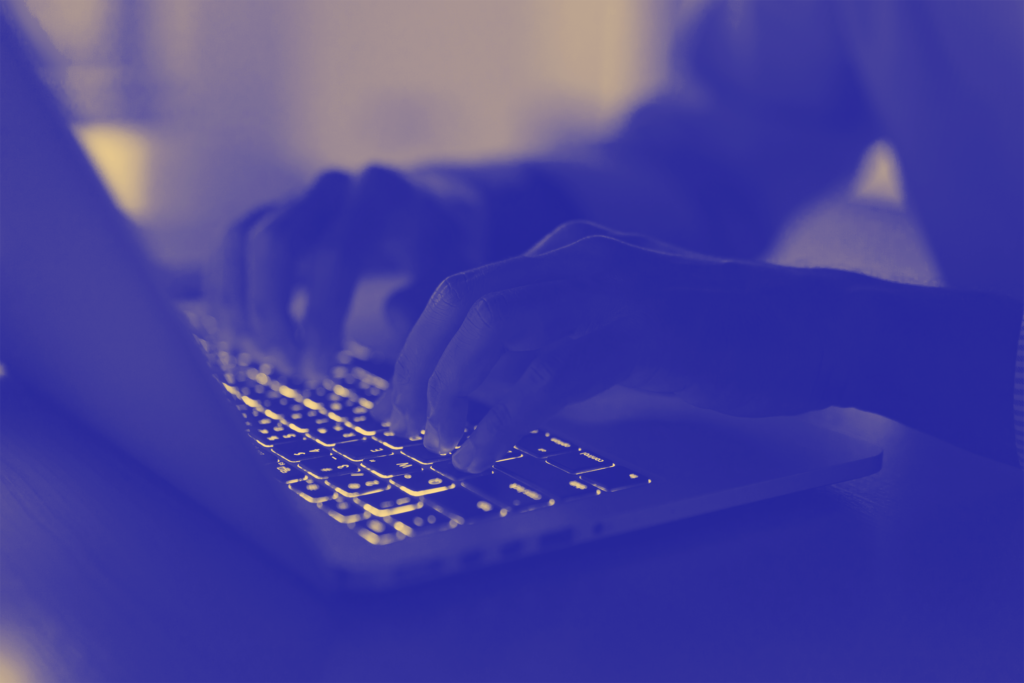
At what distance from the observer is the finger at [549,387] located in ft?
1.61

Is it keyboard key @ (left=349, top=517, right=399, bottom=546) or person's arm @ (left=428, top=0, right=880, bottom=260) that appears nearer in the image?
keyboard key @ (left=349, top=517, right=399, bottom=546)

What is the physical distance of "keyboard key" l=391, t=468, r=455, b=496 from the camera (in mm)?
465

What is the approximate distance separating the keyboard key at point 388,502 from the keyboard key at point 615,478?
105 millimetres

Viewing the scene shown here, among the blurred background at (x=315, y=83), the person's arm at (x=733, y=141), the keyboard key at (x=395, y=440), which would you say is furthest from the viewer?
the blurred background at (x=315, y=83)

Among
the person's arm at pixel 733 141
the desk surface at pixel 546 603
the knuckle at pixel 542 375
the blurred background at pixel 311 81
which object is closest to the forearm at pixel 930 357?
the desk surface at pixel 546 603

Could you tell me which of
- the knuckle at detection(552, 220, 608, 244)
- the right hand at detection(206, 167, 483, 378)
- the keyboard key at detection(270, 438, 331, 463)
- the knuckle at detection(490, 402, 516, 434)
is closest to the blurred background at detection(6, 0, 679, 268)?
the right hand at detection(206, 167, 483, 378)

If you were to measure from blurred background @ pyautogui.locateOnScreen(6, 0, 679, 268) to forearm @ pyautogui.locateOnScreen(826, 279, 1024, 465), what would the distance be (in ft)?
9.12

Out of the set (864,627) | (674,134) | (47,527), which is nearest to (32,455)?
(47,527)

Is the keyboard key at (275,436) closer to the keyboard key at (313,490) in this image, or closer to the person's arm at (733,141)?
the keyboard key at (313,490)

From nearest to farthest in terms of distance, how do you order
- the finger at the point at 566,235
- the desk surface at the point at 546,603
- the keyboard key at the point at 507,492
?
the desk surface at the point at 546,603, the keyboard key at the point at 507,492, the finger at the point at 566,235

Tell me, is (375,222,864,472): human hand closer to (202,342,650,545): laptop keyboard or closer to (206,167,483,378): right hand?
(202,342,650,545): laptop keyboard

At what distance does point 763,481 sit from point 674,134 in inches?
36.0

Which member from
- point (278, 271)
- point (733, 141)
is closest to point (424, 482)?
point (278, 271)

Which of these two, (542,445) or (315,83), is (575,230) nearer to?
(542,445)
